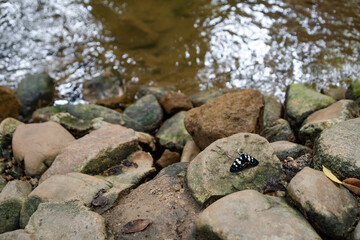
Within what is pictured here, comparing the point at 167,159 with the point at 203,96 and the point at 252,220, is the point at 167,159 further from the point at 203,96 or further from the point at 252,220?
the point at 252,220

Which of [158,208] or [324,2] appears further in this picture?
[324,2]

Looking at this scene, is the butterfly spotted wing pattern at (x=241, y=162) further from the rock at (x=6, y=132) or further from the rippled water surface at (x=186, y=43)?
the rock at (x=6, y=132)

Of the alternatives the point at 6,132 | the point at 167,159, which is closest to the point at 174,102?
the point at 167,159

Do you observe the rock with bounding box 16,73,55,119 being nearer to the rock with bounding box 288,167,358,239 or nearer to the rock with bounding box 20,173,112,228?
the rock with bounding box 20,173,112,228

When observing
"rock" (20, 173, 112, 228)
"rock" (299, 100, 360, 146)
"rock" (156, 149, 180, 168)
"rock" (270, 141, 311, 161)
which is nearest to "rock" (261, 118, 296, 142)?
"rock" (299, 100, 360, 146)

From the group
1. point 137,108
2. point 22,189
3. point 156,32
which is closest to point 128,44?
point 156,32

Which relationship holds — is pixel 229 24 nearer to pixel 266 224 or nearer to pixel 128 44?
pixel 128 44
